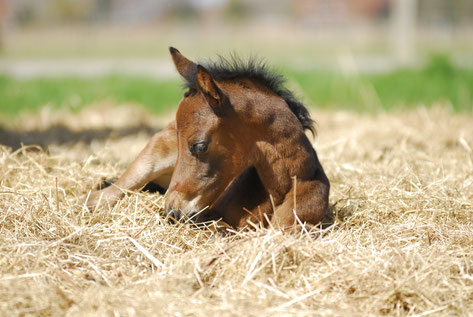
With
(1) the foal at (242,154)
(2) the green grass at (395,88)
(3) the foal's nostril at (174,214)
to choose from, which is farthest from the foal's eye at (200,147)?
(2) the green grass at (395,88)

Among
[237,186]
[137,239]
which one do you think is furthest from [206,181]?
[137,239]

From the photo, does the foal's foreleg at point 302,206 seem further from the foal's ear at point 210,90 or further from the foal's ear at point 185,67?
the foal's ear at point 185,67

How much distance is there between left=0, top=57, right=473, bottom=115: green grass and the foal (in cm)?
512

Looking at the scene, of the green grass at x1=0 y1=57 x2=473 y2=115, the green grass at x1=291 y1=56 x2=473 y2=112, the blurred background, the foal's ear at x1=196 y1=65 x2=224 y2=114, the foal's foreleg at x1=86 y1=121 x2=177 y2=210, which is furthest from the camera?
the blurred background

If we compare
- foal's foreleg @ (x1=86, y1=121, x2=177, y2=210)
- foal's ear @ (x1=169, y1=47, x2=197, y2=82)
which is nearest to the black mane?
foal's ear @ (x1=169, y1=47, x2=197, y2=82)

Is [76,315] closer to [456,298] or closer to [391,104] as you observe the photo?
[456,298]

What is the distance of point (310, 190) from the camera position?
3.13 m

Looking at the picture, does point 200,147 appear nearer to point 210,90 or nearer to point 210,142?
point 210,142

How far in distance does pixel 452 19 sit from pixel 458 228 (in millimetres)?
16757

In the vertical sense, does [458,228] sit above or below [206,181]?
below

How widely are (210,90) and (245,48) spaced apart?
20.7m

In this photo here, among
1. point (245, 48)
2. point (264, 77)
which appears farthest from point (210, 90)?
point (245, 48)

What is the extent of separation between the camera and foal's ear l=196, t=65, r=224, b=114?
2846mm

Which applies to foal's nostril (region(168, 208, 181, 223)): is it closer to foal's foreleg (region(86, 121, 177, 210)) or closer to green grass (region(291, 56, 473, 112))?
foal's foreleg (region(86, 121, 177, 210))
